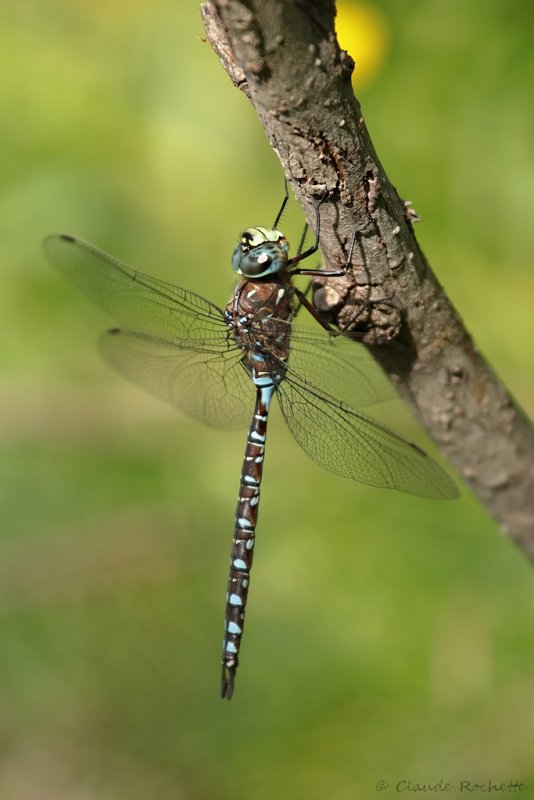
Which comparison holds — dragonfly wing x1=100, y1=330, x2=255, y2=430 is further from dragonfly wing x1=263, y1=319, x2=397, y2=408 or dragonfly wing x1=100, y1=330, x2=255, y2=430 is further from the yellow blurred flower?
the yellow blurred flower

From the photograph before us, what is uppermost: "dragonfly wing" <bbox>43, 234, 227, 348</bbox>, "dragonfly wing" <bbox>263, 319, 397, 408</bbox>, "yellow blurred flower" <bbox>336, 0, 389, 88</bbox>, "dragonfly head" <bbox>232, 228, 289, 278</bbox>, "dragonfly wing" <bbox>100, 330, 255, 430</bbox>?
"yellow blurred flower" <bbox>336, 0, 389, 88</bbox>

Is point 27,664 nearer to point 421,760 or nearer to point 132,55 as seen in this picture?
point 421,760

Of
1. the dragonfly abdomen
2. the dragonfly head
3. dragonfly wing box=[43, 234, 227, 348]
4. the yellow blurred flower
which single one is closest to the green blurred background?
the yellow blurred flower

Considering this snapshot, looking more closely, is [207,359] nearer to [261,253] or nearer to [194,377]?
[194,377]

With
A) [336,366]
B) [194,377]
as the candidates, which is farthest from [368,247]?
[194,377]

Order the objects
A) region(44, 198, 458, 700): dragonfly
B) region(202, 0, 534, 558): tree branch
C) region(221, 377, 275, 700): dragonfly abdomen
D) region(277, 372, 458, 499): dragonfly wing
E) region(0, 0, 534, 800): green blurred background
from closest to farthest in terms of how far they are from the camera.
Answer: region(202, 0, 534, 558): tree branch
region(277, 372, 458, 499): dragonfly wing
region(44, 198, 458, 700): dragonfly
region(221, 377, 275, 700): dragonfly abdomen
region(0, 0, 534, 800): green blurred background

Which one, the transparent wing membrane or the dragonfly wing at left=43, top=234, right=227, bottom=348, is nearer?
the transparent wing membrane

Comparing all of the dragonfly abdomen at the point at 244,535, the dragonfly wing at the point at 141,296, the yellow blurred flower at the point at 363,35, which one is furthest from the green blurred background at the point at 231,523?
the dragonfly wing at the point at 141,296
